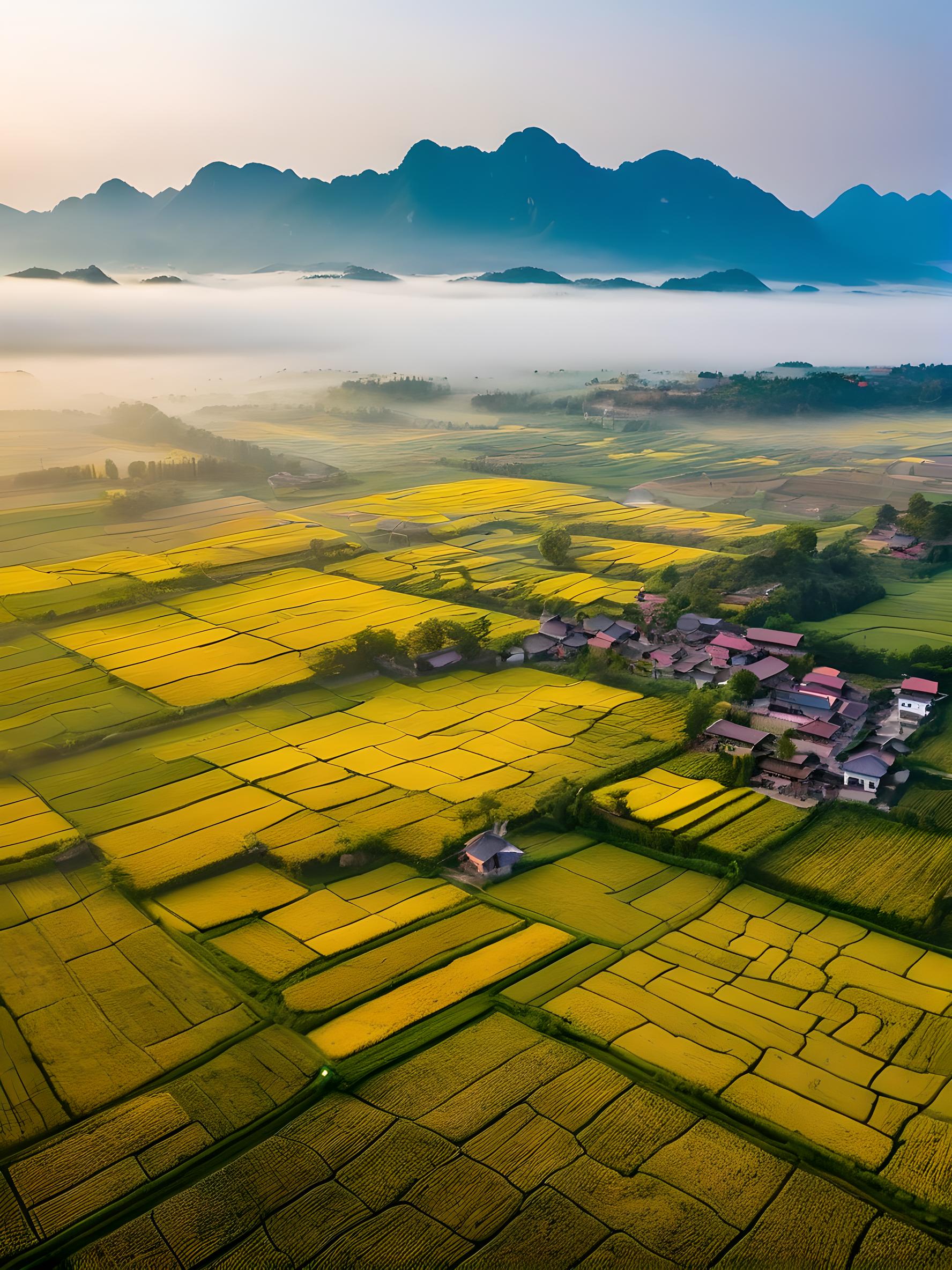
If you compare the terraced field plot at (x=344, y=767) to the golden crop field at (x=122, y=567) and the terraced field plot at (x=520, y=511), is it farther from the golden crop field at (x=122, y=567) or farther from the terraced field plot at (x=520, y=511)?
the terraced field plot at (x=520, y=511)

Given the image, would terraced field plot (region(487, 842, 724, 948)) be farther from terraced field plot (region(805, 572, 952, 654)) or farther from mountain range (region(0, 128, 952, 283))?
mountain range (region(0, 128, 952, 283))

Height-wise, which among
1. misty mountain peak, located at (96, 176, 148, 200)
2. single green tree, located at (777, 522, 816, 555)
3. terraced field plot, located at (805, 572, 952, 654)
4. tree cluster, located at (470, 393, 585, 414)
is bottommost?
terraced field plot, located at (805, 572, 952, 654)

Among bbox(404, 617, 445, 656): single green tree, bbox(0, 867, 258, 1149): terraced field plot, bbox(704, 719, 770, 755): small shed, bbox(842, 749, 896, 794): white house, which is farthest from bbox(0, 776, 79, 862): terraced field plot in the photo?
bbox(842, 749, 896, 794): white house

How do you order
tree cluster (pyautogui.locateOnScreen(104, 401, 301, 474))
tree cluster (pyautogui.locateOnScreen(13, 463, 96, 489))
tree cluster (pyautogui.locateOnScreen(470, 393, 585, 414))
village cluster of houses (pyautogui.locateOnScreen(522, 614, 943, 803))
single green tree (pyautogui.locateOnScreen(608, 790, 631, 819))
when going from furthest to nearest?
tree cluster (pyautogui.locateOnScreen(470, 393, 585, 414))
tree cluster (pyautogui.locateOnScreen(104, 401, 301, 474))
tree cluster (pyautogui.locateOnScreen(13, 463, 96, 489))
village cluster of houses (pyautogui.locateOnScreen(522, 614, 943, 803))
single green tree (pyautogui.locateOnScreen(608, 790, 631, 819))

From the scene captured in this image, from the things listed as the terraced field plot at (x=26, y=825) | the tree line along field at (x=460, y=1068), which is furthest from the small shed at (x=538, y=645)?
the terraced field plot at (x=26, y=825)

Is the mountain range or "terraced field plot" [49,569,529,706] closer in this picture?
"terraced field plot" [49,569,529,706]

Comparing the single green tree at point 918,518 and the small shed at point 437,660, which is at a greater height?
the single green tree at point 918,518

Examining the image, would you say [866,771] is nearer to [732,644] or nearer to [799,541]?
[732,644]

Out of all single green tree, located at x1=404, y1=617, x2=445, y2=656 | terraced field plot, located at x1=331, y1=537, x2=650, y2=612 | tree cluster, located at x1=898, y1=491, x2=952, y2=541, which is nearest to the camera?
single green tree, located at x1=404, y1=617, x2=445, y2=656
